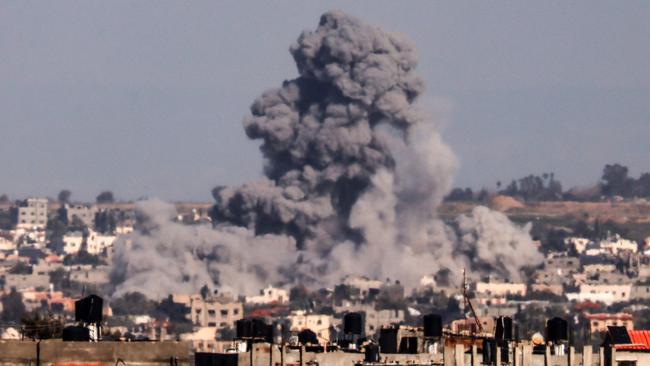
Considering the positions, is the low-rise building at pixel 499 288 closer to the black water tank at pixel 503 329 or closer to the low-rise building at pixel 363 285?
the low-rise building at pixel 363 285

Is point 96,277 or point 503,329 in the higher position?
point 96,277

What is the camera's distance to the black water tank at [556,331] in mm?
47062

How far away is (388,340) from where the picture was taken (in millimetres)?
51125

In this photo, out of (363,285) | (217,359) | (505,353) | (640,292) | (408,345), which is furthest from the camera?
(640,292)

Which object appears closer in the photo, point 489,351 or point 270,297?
point 489,351

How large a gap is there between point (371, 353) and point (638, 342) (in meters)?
4.42

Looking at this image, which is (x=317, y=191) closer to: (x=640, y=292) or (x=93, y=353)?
(x=640, y=292)

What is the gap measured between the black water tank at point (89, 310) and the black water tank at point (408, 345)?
1117cm

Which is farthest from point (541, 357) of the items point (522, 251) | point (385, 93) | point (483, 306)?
point (522, 251)

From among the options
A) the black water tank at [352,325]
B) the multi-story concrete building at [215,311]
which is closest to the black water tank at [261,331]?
the black water tank at [352,325]

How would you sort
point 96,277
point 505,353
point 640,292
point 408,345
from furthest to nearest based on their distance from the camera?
point 96,277, point 640,292, point 408,345, point 505,353

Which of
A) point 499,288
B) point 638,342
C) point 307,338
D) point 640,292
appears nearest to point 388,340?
point 307,338

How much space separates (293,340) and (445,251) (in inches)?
5351

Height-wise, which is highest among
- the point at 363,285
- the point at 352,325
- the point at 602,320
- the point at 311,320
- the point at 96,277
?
the point at 96,277
